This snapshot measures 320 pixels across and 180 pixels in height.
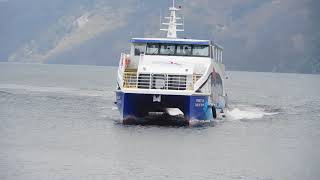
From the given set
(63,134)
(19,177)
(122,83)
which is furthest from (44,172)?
(122,83)

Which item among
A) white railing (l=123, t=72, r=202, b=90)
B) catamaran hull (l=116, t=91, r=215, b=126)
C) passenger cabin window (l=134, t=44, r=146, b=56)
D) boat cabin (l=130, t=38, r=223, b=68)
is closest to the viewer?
white railing (l=123, t=72, r=202, b=90)

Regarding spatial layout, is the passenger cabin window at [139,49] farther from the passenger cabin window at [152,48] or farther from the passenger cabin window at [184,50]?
the passenger cabin window at [184,50]

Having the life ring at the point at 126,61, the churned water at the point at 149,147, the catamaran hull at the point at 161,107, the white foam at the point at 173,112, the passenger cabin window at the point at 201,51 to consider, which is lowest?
the churned water at the point at 149,147

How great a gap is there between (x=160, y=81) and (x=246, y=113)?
63.4ft

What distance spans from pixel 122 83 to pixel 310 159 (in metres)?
15.8

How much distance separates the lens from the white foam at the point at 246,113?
72.7 m

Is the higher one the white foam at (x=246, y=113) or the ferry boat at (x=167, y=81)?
the ferry boat at (x=167, y=81)

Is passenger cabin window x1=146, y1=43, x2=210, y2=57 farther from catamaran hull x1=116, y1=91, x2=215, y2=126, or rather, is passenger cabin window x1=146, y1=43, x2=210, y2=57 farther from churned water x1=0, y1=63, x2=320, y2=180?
churned water x1=0, y1=63, x2=320, y2=180

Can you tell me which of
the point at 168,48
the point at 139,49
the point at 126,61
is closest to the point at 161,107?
the point at 126,61

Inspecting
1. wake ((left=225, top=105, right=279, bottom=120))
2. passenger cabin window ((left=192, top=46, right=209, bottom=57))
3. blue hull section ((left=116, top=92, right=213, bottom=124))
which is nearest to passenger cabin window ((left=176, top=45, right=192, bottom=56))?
passenger cabin window ((left=192, top=46, right=209, bottom=57))

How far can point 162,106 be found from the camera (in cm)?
6188

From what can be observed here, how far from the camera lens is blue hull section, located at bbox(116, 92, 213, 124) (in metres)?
59.5

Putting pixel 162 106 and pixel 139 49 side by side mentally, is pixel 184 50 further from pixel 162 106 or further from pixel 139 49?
pixel 162 106

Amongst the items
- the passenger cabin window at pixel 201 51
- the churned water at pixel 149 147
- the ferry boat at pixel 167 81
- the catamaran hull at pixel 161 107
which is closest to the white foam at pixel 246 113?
the churned water at pixel 149 147
